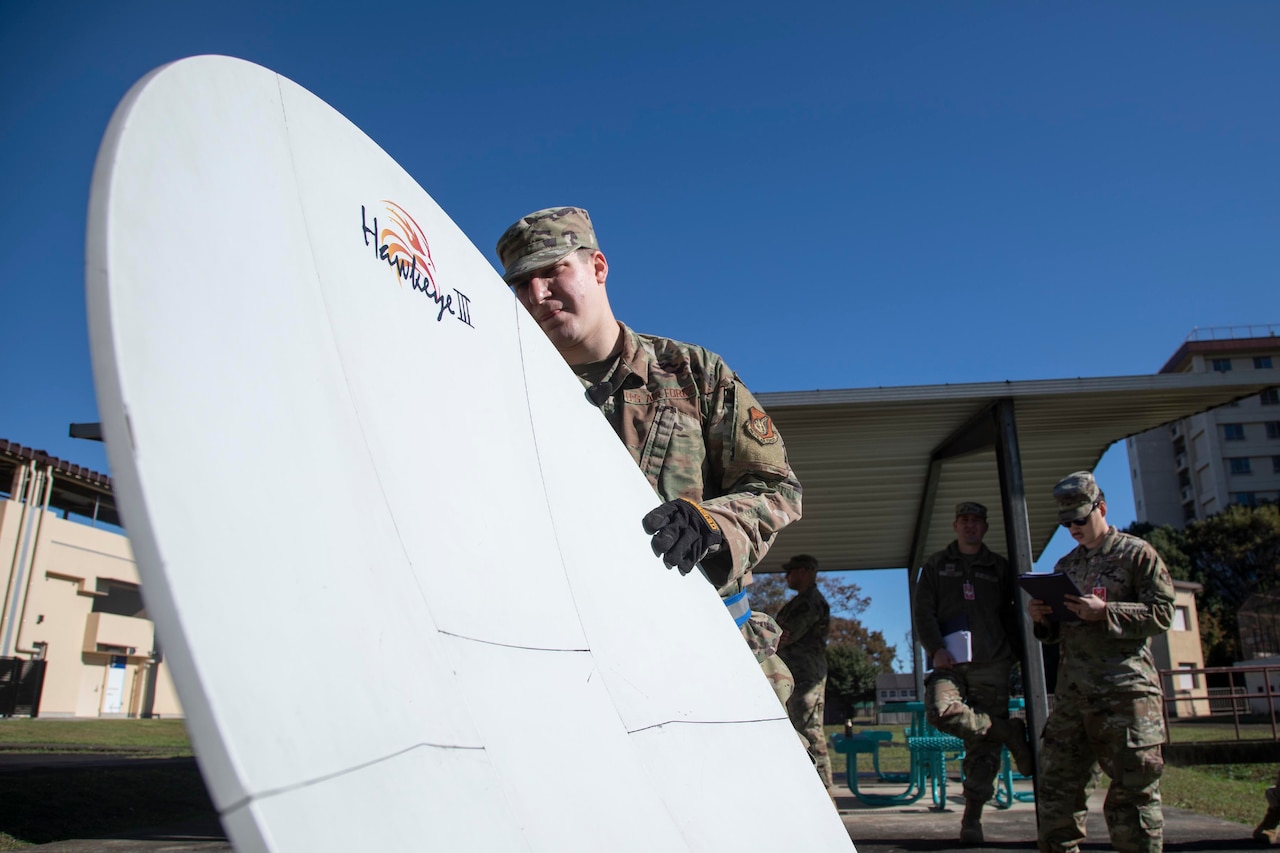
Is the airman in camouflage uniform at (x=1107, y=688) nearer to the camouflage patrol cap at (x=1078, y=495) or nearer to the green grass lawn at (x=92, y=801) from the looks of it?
the camouflage patrol cap at (x=1078, y=495)

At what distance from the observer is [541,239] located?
6.85ft

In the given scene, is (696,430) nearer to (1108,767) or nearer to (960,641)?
(1108,767)

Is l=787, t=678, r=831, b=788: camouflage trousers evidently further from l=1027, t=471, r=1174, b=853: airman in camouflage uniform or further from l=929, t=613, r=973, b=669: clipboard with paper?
l=1027, t=471, r=1174, b=853: airman in camouflage uniform

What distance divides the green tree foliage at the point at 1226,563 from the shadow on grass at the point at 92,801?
4396 cm

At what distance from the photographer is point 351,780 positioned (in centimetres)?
71

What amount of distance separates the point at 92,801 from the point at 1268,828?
7.38 m

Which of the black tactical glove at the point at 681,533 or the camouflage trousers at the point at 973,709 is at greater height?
the black tactical glove at the point at 681,533

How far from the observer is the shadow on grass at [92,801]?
5219 mm

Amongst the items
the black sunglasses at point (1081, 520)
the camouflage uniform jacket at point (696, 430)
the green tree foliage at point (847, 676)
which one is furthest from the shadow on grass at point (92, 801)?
the green tree foliage at point (847, 676)

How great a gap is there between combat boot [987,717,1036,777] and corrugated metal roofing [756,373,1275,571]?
7.26 ft

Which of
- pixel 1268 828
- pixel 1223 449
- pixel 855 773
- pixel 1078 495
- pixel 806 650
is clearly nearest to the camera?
pixel 1078 495

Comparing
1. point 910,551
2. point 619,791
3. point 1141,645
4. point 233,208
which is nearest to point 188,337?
point 233,208

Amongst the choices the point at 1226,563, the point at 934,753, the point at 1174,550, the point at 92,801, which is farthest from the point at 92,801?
the point at 1226,563

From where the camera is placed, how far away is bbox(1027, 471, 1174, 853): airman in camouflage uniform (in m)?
3.71
